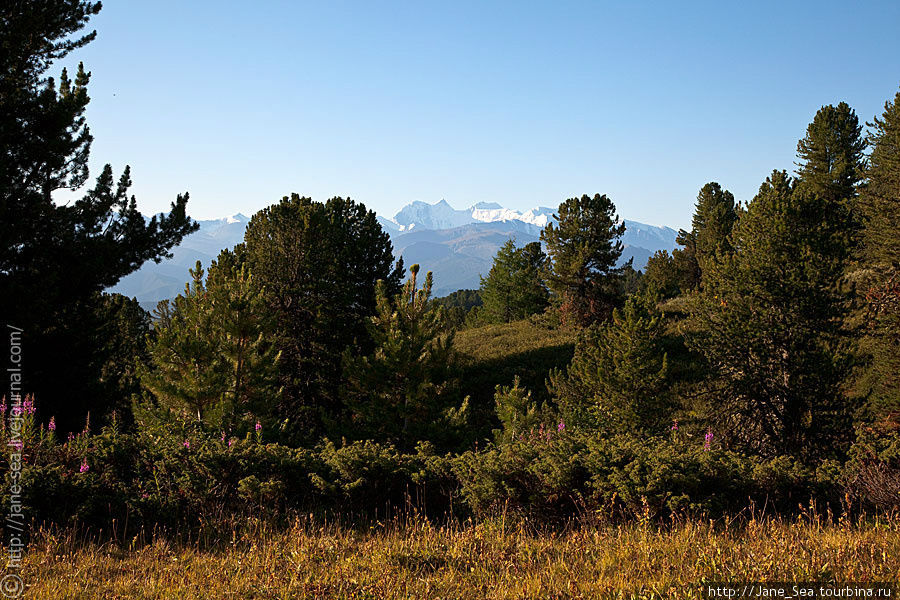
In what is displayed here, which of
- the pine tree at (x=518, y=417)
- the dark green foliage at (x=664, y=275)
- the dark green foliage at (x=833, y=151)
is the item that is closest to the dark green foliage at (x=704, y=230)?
the dark green foliage at (x=664, y=275)

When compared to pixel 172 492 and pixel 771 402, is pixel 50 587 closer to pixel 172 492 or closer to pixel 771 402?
pixel 172 492

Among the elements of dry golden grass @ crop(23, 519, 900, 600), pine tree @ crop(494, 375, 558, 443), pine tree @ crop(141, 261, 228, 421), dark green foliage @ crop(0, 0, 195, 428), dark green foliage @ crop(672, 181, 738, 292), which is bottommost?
pine tree @ crop(494, 375, 558, 443)

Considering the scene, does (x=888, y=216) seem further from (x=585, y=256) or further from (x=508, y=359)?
(x=508, y=359)

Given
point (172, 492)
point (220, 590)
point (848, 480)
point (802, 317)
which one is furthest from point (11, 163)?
point (802, 317)

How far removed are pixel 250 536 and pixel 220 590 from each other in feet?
5.10

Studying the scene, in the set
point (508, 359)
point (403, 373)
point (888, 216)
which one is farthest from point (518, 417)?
point (508, 359)

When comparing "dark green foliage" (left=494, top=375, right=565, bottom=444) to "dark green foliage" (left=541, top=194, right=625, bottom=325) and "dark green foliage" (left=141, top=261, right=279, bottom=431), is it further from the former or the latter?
"dark green foliage" (left=541, top=194, right=625, bottom=325)

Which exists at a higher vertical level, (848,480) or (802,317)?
(802,317)

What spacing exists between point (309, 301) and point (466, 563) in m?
17.6

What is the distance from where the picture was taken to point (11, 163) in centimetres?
1036

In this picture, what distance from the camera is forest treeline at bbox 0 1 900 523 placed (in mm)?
6703

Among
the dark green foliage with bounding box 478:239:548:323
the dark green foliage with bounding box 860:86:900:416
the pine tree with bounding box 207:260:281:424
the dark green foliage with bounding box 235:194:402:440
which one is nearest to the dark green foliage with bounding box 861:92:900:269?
the dark green foliage with bounding box 860:86:900:416

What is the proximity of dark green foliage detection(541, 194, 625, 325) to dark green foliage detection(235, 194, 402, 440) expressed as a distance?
16.3 meters

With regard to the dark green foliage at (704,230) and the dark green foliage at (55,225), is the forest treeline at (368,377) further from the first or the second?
the dark green foliage at (704,230)
